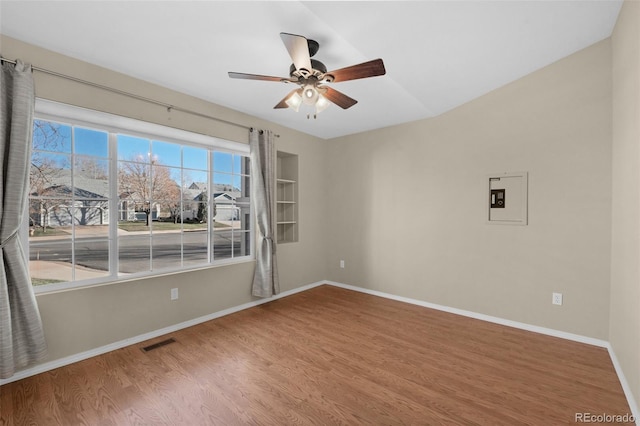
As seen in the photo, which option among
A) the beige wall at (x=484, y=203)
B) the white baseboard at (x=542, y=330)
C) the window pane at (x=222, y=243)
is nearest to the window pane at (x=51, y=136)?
the window pane at (x=222, y=243)

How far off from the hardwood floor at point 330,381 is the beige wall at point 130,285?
8.6 inches

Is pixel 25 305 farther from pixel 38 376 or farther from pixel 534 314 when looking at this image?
pixel 534 314

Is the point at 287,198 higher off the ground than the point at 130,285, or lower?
higher

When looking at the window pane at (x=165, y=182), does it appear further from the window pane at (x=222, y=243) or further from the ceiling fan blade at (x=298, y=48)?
the ceiling fan blade at (x=298, y=48)

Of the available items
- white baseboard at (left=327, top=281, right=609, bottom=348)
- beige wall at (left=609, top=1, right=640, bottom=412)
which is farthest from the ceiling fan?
white baseboard at (left=327, top=281, right=609, bottom=348)

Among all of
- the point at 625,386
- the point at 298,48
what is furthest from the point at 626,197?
the point at 298,48

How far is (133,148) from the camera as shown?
117 inches

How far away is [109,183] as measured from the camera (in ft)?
8.50

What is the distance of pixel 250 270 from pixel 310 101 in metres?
2.42

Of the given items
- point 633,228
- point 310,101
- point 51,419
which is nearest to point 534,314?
point 633,228

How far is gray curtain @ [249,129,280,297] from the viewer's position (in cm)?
364

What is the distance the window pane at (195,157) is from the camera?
3.19m

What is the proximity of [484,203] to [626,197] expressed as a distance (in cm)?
127

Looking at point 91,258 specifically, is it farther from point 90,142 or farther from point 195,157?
point 195,157
